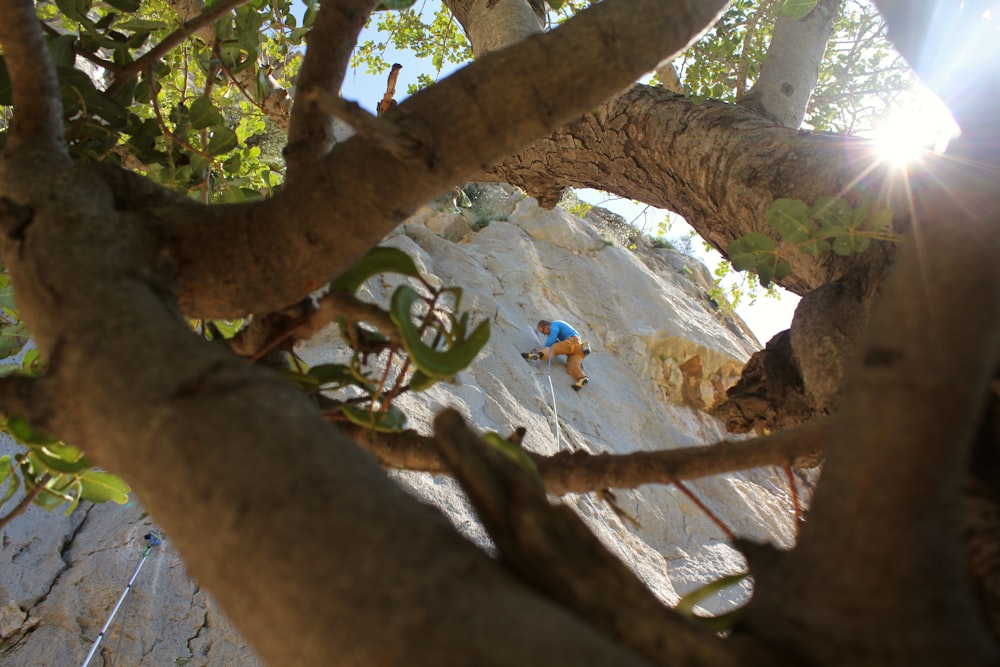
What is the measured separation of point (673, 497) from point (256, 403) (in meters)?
6.94

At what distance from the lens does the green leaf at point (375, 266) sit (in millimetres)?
838

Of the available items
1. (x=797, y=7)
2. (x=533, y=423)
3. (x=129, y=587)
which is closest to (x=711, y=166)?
(x=797, y=7)

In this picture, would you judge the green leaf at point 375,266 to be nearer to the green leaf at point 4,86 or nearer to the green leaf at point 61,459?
the green leaf at point 61,459

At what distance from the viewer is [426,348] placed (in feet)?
2.41

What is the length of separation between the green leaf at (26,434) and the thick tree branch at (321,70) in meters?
0.44

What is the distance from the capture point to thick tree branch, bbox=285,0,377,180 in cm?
87

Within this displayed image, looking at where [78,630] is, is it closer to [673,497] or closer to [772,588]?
[772,588]

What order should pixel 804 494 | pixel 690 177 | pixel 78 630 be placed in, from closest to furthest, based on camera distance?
pixel 690 177 < pixel 78 630 < pixel 804 494

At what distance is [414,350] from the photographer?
0.72 meters

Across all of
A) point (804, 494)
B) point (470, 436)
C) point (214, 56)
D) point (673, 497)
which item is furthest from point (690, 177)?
point (804, 494)

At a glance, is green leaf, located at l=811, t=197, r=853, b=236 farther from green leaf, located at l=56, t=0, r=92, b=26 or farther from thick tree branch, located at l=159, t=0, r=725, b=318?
green leaf, located at l=56, t=0, r=92, b=26

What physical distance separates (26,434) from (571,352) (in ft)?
24.5

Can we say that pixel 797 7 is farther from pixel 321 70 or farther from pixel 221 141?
pixel 221 141

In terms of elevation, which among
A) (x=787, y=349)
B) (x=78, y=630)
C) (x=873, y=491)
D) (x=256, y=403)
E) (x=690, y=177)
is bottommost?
(x=78, y=630)
